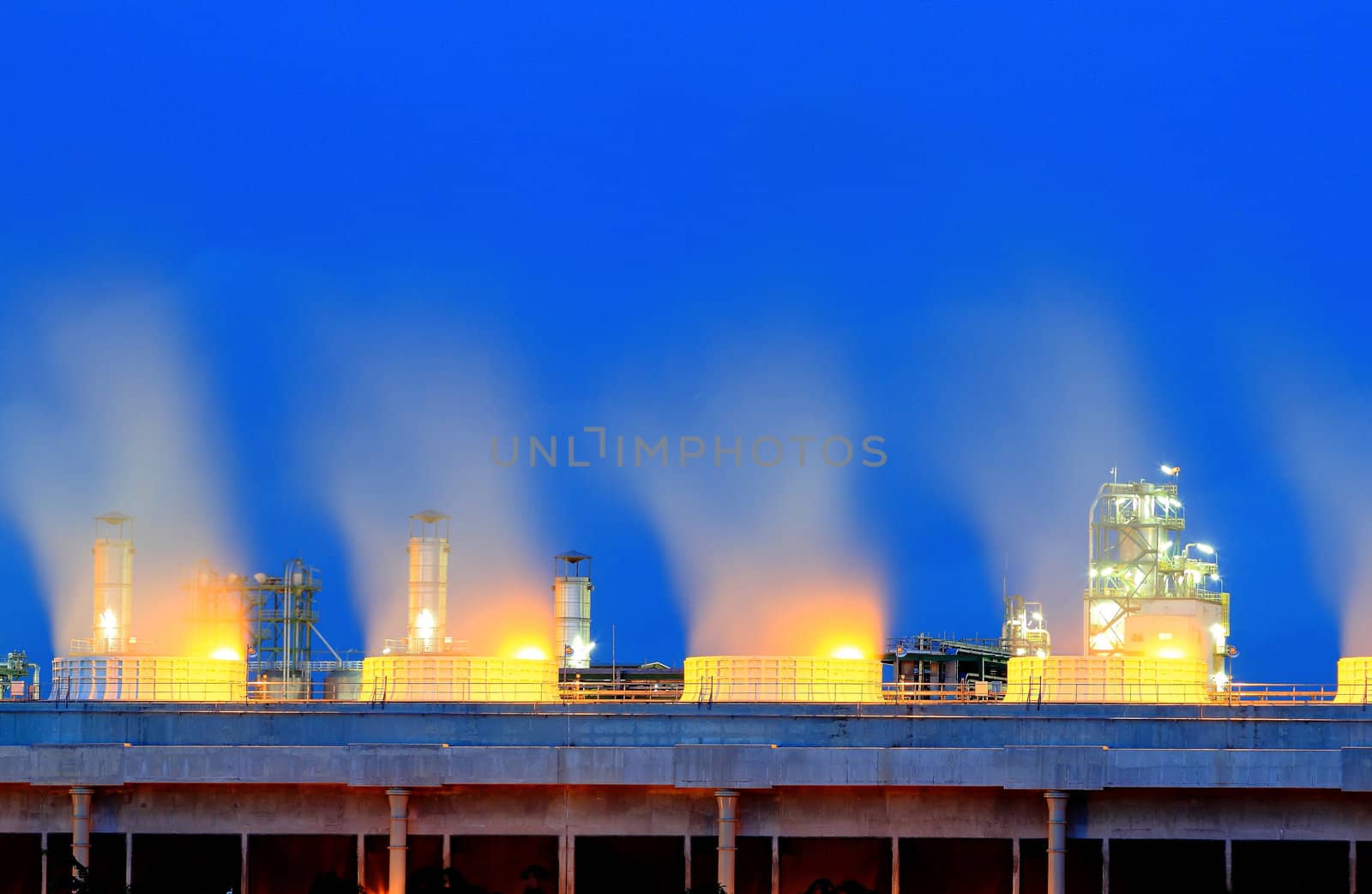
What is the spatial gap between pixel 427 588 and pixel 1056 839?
99.9 ft

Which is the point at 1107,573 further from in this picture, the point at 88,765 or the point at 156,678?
the point at 88,765

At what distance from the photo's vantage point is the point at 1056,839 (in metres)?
40.9

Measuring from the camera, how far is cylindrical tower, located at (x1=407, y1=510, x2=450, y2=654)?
2581 inches

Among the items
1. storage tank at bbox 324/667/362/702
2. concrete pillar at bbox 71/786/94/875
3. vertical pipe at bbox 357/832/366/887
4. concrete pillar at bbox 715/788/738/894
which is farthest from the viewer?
storage tank at bbox 324/667/362/702

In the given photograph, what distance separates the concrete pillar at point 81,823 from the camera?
4244cm

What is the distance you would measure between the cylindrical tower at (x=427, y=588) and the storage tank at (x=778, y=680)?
17.0 meters

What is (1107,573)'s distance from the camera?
88.4 m

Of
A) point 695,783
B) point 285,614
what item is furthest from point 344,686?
point 695,783

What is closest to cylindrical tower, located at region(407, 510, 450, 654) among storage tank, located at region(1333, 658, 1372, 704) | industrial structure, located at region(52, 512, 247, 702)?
industrial structure, located at region(52, 512, 247, 702)

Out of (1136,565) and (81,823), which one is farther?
(1136,565)

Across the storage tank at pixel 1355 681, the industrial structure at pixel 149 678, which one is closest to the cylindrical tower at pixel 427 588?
the industrial structure at pixel 149 678

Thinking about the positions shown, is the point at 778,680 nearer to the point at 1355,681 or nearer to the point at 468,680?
the point at 468,680

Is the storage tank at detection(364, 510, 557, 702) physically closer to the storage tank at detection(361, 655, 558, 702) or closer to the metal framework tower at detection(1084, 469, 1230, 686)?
the storage tank at detection(361, 655, 558, 702)

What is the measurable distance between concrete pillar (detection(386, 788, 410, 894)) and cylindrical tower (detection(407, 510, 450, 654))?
2354 cm
